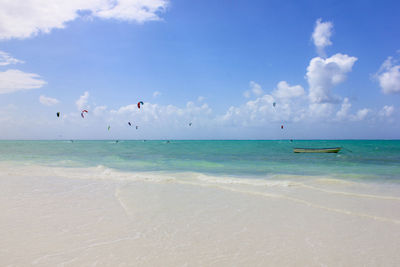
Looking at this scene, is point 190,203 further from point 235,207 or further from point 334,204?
point 334,204

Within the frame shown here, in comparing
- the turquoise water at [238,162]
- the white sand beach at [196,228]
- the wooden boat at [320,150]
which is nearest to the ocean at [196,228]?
the white sand beach at [196,228]

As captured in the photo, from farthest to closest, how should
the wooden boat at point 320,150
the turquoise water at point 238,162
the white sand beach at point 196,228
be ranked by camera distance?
the wooden boat at point 320,150, the turquoise water at point 238,162, the white sand beach at point 196,228

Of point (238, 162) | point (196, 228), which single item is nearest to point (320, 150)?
point (238, 162)

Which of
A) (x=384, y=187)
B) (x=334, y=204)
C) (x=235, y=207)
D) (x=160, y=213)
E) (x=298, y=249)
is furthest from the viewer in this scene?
(x=384, y=187)

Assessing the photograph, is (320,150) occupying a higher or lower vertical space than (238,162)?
higher

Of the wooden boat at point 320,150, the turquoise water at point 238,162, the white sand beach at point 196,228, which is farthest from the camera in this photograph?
the wooden boat at point 320,150

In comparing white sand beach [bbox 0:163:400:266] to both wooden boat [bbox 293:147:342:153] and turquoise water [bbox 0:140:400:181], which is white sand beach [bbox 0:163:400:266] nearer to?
turquoise water [bbox 0:140:400:181]

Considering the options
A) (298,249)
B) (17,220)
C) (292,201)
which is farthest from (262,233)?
(17,220)

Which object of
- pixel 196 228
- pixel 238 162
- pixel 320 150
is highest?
pixel 320 150

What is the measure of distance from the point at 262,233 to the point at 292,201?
3721 millimetres

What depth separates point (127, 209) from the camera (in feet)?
26.5

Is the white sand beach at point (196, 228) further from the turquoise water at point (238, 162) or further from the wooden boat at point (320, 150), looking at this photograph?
the wooden boat at point (320, 150)

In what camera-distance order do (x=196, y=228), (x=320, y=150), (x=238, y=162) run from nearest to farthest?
(x=196, y=228) < (x=238, y=162) < (x=320, y=150)

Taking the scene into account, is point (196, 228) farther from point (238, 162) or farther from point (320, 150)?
point (320, 150)
